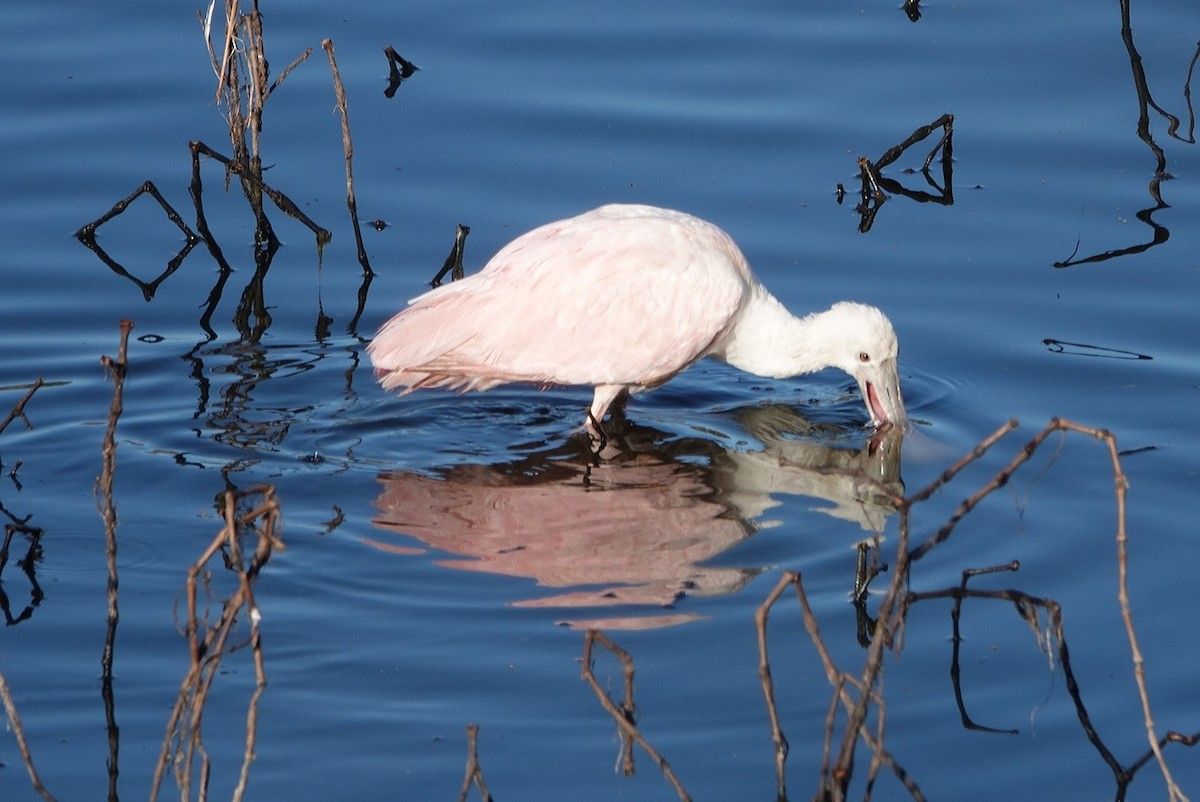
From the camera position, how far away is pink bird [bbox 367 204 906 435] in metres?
8.14

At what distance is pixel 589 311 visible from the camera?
8.19 m

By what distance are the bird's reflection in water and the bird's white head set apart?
0.16 metres

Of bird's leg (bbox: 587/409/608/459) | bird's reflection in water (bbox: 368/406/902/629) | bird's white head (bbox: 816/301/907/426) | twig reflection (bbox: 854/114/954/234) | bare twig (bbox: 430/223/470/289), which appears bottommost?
bird's reflection in water (bbox: 368/406/902/629)

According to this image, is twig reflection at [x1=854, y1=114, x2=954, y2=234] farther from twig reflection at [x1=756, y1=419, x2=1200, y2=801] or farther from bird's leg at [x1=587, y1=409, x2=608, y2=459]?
twig reflection at [x1=756, y1=419, x2=1200, y2=801]

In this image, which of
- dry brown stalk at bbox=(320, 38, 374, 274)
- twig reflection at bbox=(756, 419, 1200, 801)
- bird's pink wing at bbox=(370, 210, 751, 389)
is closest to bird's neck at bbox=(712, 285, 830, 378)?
bird's pink wing at bbox=(370, 210, 751, 389)

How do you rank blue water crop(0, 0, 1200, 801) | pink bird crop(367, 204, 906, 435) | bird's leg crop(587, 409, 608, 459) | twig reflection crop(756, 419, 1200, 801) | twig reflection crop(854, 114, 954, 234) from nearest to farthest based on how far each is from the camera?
twig reflection crop(756, 419, 1200, 801), blue water crop(0, 0, 1200, 801), pink bird crop(367, 204, 906, 435), bird's leg crop(587, 409, 608, 459), twig reflection crop(854, 114, 954, 234)

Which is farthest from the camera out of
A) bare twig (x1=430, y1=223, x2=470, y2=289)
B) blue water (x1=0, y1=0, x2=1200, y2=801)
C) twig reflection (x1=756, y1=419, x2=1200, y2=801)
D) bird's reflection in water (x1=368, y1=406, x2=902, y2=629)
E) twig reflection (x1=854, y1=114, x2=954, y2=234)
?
twig reflection (x1=854, y1=114, x2=954, y2=234)

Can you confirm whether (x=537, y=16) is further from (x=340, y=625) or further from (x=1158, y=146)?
(x=340, y=625)

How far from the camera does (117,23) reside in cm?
1184

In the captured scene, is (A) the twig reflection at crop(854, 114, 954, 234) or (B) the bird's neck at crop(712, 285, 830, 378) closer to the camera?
(B) the bird's neck at crop(712, 285, 830, 378)

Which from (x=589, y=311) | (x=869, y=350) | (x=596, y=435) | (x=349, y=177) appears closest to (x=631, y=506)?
(x=596, y=435)

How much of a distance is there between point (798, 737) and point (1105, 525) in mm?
2098

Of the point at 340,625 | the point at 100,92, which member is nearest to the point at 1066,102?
the point at 100,92

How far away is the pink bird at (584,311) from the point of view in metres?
8.14
